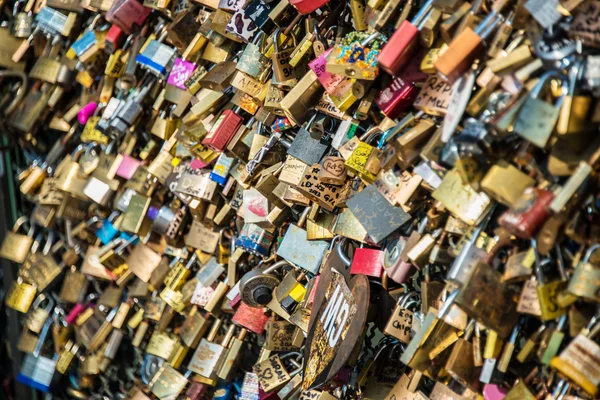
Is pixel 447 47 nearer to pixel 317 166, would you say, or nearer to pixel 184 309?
pixel 317 166

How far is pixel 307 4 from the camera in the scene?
1.63 meters

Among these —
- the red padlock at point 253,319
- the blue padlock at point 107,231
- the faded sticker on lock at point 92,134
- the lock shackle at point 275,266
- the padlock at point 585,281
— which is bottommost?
the blue padlock at point 107,231

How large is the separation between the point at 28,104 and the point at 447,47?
199cm

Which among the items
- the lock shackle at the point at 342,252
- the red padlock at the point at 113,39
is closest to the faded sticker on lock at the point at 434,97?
the lock shackle at the point at 342,252

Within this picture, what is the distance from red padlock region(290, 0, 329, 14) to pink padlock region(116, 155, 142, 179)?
34.5 inches

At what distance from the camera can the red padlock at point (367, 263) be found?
154 cm

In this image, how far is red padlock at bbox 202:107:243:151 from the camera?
6.23 feet

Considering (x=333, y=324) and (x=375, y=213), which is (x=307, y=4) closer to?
(x=375, y=213)

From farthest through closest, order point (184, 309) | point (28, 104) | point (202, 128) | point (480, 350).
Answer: point (28, 104), point (184, 309), point (202, 128), point (480, 350)

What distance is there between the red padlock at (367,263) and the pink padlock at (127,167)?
3.20ft

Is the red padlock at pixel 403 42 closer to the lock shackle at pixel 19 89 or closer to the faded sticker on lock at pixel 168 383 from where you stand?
the faded sticker on lock at pixel 168 383

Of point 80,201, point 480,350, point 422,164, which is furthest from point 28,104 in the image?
point 480,350

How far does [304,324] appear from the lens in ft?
5.65

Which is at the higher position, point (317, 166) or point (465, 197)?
point (465, 197)
